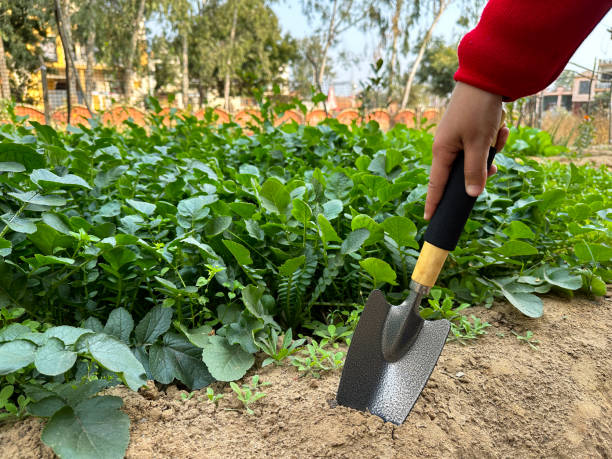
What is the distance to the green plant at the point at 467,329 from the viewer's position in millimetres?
1310

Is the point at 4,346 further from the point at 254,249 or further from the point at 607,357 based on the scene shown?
the point at 607,357

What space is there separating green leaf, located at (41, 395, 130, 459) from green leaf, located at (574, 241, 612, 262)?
1.45 meters

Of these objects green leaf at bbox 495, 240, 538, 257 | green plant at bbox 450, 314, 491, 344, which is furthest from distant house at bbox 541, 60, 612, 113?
green plant at bbox 450, 314, 491, 344

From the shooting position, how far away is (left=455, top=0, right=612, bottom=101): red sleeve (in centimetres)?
72

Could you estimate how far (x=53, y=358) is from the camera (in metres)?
0.79

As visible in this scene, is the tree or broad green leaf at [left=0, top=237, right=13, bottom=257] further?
the tree

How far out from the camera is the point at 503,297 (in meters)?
1.55

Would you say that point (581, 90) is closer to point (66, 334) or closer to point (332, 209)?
point (332, 209)

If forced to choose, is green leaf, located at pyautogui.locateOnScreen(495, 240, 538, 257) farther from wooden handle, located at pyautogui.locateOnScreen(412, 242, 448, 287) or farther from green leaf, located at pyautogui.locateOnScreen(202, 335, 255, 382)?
green leaf, located at pyautogui.locateOnScreen(202, 335, 255, 382)

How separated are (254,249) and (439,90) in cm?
3975

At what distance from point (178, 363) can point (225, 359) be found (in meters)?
0.12

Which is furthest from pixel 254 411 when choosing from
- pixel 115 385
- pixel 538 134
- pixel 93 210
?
pixel 538 134

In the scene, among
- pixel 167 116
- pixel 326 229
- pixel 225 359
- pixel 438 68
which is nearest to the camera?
pixel 225 359

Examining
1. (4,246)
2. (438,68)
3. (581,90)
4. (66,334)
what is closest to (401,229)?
(66,334)
